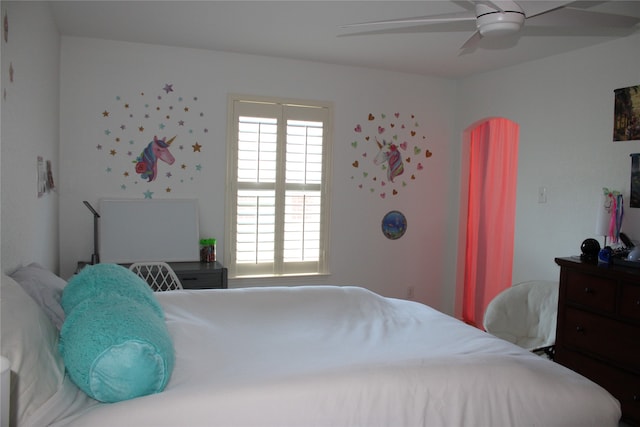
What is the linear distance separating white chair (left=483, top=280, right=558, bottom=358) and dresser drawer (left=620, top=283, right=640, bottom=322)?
454 mm

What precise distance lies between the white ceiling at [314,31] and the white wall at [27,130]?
43 centimetres

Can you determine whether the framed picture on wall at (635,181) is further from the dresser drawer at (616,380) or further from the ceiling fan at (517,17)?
the ceiling fan at (517,17)

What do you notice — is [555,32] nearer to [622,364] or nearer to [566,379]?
[622,364]

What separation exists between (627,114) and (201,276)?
3109 millimetres

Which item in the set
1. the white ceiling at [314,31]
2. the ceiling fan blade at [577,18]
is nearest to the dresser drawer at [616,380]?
the ceiling fan blade at [577,18]

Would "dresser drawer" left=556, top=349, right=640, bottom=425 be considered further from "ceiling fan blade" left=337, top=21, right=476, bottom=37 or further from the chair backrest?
"ceiling fan blade" left=337, top=21, right=476, bottom=37

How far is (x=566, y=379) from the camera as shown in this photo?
189cm

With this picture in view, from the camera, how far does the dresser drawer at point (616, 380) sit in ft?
9.29

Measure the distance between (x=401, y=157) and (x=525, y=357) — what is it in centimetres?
298

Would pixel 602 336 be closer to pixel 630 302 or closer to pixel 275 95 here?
pixel 630 302

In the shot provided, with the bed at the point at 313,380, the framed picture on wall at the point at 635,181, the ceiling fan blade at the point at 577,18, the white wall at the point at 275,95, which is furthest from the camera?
the white wall at the point at 275,95

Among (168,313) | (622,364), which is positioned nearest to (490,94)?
(622,364)

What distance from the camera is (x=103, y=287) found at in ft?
6.12

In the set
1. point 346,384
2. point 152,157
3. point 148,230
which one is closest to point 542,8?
point 346,384
